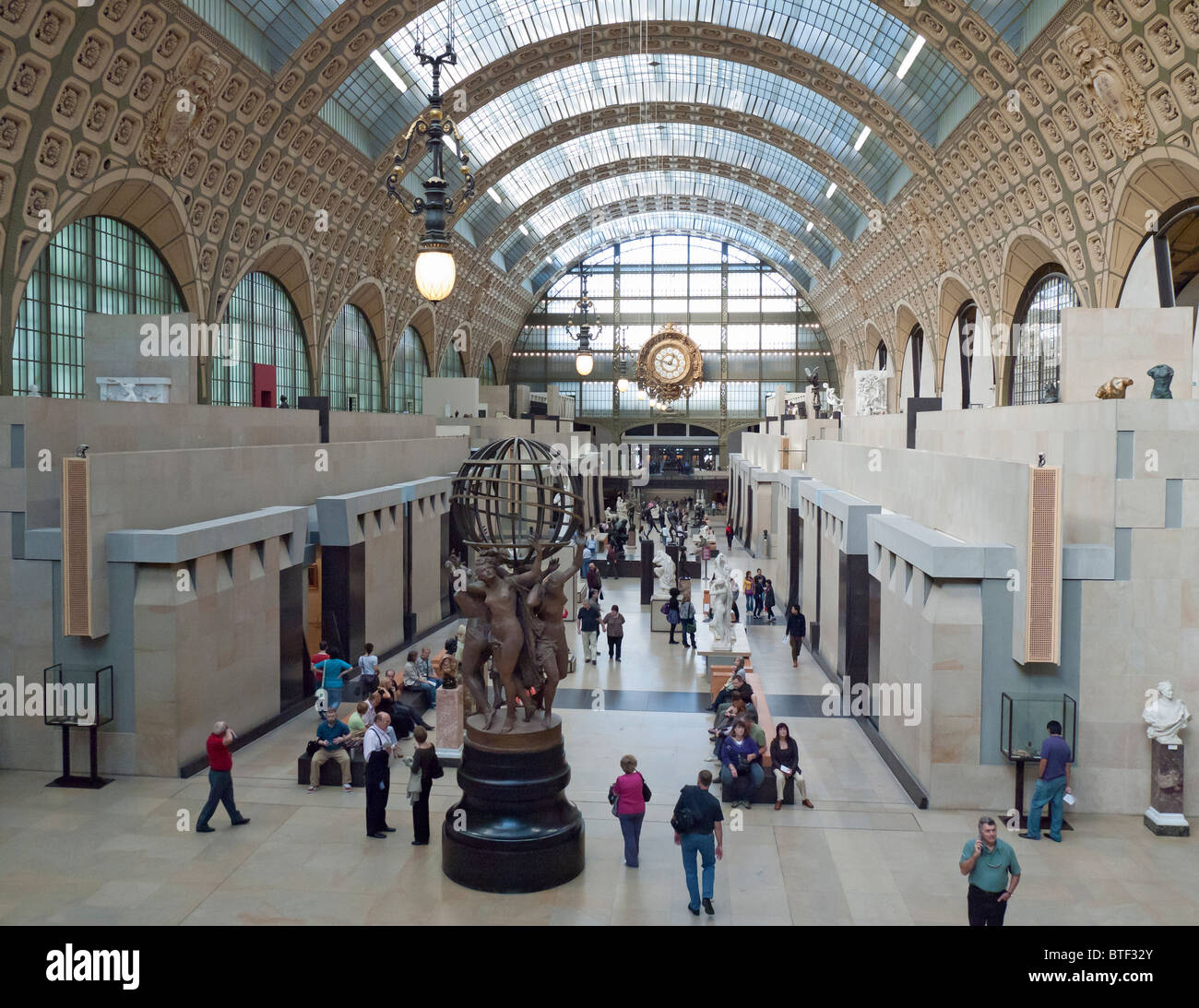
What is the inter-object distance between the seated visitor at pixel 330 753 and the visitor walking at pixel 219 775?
144cm

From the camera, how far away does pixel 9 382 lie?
18.9 metres

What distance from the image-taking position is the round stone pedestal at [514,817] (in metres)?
9.05

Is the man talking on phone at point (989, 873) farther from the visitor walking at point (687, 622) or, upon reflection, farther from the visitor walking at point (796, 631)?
the visitor walking at point (687, 622)

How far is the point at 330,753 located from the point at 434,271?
5596 millimetres

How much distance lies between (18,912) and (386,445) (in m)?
13.2

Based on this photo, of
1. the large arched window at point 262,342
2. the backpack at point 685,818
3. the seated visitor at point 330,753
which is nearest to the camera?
the backpack at point 685,818

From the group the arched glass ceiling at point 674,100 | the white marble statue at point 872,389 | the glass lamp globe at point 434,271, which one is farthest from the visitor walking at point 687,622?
the arched glass ceiling at point 674,100

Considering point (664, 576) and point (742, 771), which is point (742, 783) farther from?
point (664, 576)

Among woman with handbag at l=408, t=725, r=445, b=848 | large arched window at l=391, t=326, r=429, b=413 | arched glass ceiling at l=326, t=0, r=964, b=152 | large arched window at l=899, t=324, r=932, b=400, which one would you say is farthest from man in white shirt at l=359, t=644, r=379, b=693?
large arched window at l=899, t=324, r=932, b=400

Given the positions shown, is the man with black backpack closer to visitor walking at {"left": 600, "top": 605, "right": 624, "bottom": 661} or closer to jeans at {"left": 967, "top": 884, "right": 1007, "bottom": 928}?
jeans at {"left": 967, "top": 884, "right": 1007, "bottom": 928}

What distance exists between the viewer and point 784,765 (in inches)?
454

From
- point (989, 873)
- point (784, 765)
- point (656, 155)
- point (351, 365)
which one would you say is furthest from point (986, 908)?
point (656, 155)

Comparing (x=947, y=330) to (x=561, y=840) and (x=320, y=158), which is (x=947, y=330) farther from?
(x=561, y=840)
